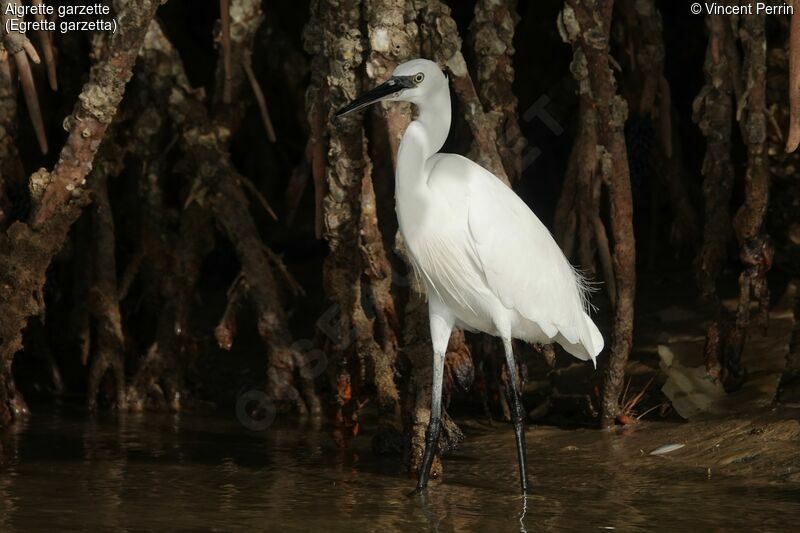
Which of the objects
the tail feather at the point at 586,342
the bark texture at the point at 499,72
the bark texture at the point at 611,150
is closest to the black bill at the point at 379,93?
the bark texture at the point at 499,72

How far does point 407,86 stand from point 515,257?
31.0 inches

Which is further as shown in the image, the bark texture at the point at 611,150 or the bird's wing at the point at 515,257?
the bark texture at the point at 611,150

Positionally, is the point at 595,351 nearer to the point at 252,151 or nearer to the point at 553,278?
the point at 553,278

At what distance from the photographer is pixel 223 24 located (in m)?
6.03

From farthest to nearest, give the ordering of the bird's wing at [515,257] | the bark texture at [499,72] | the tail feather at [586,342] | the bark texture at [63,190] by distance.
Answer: the bark texture at [499,72]
the bark texture at [63,190]
the tail feather at [586,342]
the bird's wing at [515,257]

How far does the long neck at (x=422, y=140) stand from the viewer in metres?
5.03

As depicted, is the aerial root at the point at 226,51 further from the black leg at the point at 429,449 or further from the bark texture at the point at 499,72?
the black leg at the point at 429,449

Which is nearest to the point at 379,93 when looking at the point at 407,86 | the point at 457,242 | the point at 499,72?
the point at 407,86

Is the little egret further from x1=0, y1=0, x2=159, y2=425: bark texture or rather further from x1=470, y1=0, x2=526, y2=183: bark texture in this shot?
x1=0, y1=0, x2=159, y2=425: bark texture

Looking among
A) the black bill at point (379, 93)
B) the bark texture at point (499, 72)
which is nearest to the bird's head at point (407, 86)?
the black bill at point (379, 93)

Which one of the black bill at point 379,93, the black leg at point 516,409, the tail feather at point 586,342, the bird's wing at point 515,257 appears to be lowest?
the black leg at point 516,409

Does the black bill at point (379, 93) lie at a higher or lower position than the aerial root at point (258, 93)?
lower

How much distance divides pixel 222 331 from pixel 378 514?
229 centimetres

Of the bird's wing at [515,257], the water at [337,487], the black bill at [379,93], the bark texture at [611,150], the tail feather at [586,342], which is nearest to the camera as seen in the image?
the water at [337,487]
